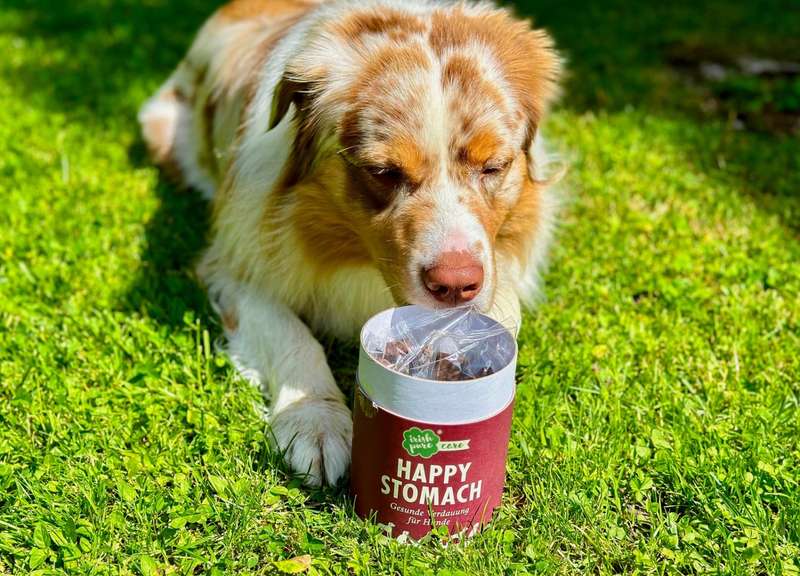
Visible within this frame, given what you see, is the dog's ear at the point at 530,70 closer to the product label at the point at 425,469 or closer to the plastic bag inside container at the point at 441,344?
the plastic bag inside container at the point at 441,344

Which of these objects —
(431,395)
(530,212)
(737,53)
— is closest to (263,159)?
(530,212)

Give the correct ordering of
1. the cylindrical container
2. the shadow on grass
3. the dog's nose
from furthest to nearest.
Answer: the shadow on grass → the dog's nose → the cylindrical container

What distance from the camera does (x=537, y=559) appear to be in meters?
2.58

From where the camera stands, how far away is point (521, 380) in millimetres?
3428

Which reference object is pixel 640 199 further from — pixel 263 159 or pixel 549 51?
pixel 263 159

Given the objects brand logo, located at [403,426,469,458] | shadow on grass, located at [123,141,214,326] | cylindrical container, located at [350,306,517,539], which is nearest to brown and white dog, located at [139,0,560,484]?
shadow on grass, located at [123,141,214,326]

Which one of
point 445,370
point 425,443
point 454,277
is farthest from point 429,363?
point 425,443

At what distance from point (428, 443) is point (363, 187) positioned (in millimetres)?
1115

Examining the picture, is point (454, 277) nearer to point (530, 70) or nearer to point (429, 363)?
point (429, 363)

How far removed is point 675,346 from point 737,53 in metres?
4.16

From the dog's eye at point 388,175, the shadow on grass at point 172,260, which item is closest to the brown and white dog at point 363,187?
the dog's eye at point 388,175

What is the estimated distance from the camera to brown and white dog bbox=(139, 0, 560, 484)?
9.59ft

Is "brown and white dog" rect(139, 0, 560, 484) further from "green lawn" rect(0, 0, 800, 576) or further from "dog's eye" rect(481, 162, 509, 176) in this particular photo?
"green lawn" rect(0, 0, 800, 576)

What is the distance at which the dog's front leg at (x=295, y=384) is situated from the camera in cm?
291
